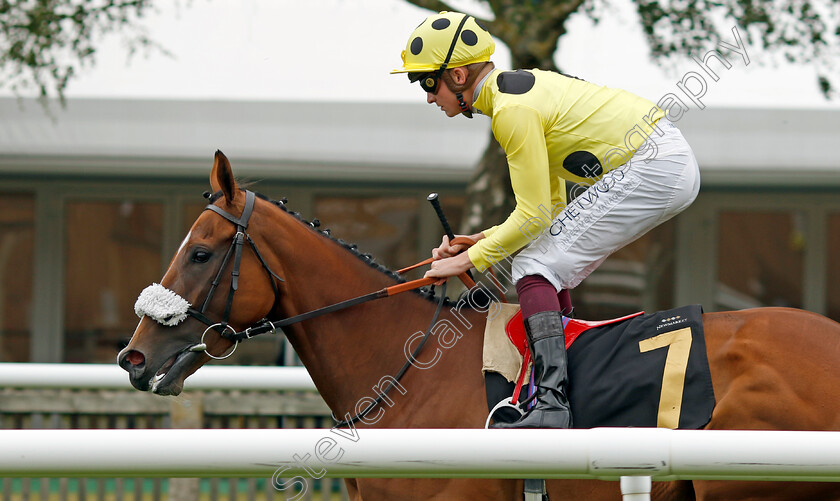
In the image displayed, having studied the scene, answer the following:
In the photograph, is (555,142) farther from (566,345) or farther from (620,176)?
(566,345)

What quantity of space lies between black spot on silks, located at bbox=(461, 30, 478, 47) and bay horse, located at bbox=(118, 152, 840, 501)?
874 millimetres

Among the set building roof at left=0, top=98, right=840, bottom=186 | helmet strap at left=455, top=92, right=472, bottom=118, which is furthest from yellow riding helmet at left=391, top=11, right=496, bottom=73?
building roof at left=0, top=98, right=840, bottom=186

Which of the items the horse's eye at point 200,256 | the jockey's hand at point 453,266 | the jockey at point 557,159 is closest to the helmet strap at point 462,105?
the jockey at point 557,159

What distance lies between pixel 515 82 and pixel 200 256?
1243 millimetres

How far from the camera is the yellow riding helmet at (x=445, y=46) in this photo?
2.83m

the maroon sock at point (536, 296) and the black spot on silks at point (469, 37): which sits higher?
the black spot on silks at point (469, 37)

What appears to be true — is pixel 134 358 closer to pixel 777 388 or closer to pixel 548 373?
pixel 548 373

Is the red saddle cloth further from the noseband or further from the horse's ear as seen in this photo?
the horse's ear

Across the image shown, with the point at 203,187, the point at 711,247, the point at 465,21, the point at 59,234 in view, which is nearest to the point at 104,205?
the point at 59,234

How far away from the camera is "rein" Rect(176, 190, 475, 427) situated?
275 centimetres

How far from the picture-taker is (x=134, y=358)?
2715mm

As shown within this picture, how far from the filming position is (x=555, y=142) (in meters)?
2.83

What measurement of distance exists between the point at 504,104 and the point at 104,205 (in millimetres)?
8357

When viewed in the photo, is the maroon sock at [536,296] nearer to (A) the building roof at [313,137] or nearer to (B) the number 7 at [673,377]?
(B) the number 7 at [673,377]
